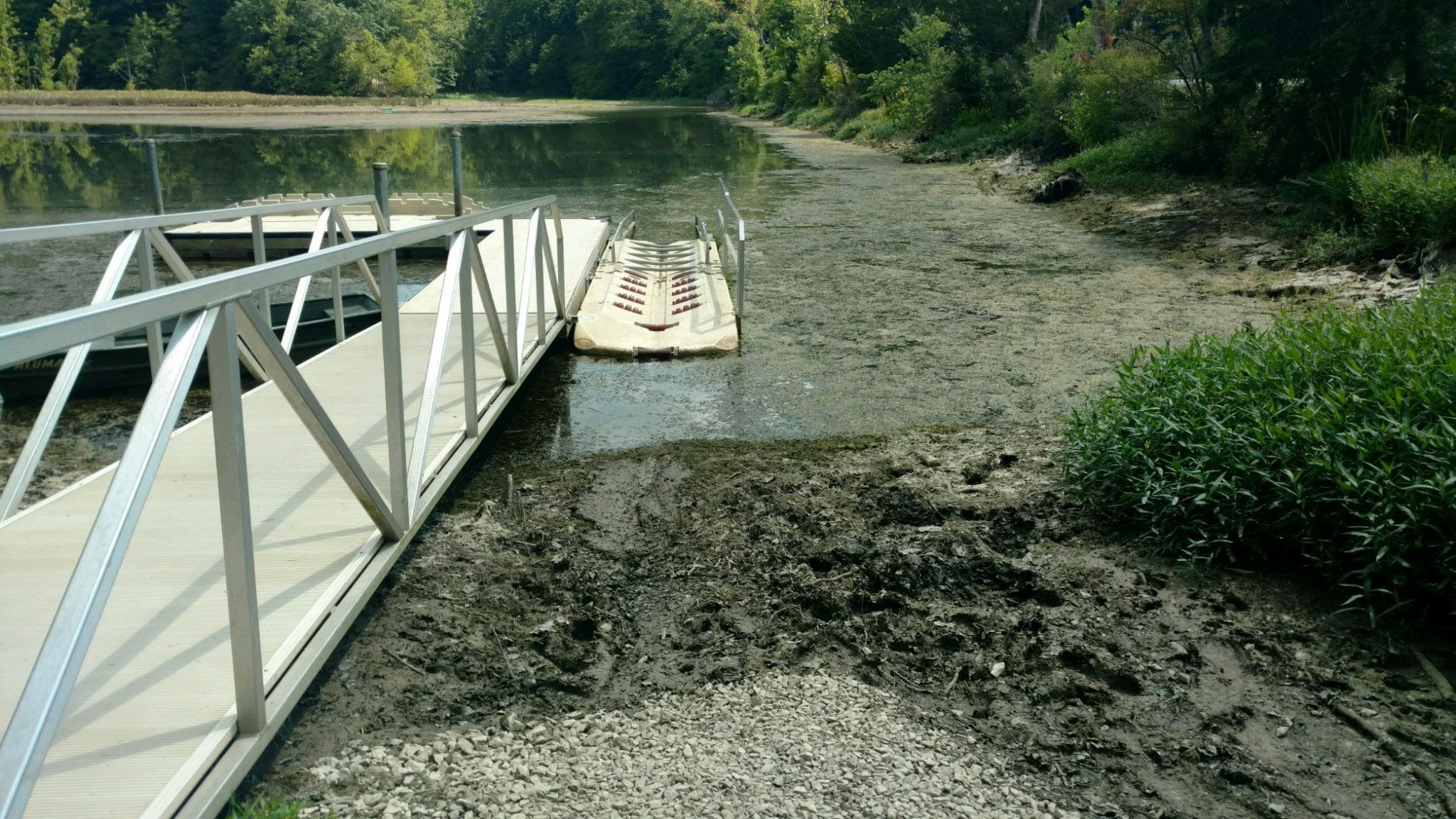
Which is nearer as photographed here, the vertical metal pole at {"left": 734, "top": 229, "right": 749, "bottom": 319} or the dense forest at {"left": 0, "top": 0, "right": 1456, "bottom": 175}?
the vertical metal pole at {"left": 734, "top": 229, "right": 749, "bottom": 319}

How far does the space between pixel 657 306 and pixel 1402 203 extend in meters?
6.24

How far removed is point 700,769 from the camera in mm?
2896

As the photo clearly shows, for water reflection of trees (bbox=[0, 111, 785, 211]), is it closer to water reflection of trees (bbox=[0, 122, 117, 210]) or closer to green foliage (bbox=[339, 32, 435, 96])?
water reflection of trees (bbox=[0, 122, 117, 210])

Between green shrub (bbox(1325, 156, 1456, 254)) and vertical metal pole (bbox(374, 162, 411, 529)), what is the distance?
27.0ft

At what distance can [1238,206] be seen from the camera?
1275 cm

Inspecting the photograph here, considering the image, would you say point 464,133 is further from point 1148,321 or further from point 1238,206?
point 1148,321

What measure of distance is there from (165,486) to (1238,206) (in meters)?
12.0

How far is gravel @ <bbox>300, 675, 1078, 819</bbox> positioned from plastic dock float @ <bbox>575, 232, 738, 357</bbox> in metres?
4.77

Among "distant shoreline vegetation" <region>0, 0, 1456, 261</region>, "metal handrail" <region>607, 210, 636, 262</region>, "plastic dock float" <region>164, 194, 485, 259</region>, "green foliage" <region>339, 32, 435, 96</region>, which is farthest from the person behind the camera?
"green foliage" <region>339, 32, 435, 96</region>

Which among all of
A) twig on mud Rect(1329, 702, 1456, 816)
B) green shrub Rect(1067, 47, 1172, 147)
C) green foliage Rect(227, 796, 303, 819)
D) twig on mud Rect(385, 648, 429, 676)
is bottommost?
twig on mud Rect(385, 648, 429, 676)

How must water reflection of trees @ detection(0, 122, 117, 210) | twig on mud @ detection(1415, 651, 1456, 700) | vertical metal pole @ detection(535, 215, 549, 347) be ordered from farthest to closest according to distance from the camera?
water reflection of trees @ detection(0, 122, 117, 210), vertical metal pole @ detection(535, 215, 549, 347), twig on mud @ detection(1415, 651, 1456, 700)

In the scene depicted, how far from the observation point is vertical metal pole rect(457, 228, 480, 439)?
497 centimetres

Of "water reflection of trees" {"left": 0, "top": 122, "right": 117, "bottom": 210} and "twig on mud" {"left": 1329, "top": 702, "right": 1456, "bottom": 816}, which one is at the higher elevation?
"water reflection of trees" {"left": 0, "top": 122, "right": 117, "bottom": 210}

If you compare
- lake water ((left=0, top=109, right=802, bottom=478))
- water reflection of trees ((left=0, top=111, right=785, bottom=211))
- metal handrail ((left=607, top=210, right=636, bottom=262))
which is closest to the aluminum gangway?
lake water ((left=0, top=109, right=802, bottom=478))
